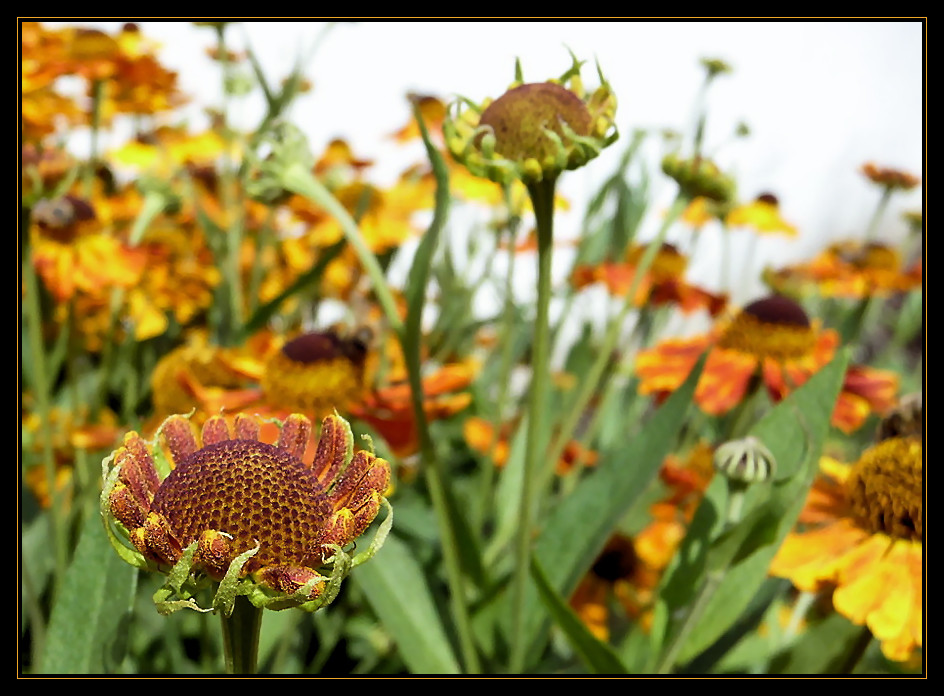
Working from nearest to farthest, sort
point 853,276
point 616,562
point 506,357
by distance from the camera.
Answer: point 506,357
point 616,562
point 853,276

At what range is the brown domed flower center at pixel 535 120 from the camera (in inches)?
16.9

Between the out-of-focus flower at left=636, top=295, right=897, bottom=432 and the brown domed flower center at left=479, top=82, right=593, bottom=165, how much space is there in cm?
36

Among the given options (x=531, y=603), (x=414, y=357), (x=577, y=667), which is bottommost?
(x=577, y=667)

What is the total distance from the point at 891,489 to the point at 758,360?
30 centimetres

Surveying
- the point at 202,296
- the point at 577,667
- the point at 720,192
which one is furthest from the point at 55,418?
the point at 720,192

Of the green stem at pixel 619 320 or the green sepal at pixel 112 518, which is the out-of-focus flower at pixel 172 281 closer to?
the green stem at pixel 619 320

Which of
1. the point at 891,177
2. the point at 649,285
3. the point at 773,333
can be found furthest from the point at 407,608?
the point at 891,177

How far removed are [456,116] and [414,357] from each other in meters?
0.14

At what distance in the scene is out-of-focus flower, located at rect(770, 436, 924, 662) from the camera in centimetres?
46

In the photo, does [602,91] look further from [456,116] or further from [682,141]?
[682,141]

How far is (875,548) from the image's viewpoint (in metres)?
0.53

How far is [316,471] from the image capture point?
0.34m

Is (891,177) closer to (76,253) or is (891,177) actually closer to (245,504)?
(76,253)

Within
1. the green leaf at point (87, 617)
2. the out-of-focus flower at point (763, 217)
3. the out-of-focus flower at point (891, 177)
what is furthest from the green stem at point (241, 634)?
the out-of-focus flower at point (891, 177)
